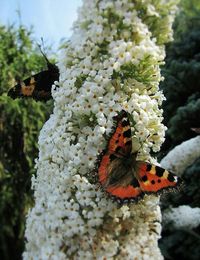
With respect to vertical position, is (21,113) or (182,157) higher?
(21,113)

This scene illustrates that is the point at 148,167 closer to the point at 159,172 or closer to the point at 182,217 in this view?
the point at 159,172

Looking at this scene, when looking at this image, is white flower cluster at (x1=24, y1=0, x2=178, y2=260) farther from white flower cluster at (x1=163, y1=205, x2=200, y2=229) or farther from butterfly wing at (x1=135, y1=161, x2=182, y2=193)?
white flower cluster at (x1=163, y1=205, x2=200, y2=229)

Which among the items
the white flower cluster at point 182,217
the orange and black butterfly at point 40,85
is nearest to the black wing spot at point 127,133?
the orange and black butterfly at point 40,85

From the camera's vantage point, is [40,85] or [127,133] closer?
[127,133]

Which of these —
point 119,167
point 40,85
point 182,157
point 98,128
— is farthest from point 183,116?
point 98,128

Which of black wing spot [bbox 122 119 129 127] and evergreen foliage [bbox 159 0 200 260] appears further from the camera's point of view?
evergreen foliage [bbox 159 0 200 260]

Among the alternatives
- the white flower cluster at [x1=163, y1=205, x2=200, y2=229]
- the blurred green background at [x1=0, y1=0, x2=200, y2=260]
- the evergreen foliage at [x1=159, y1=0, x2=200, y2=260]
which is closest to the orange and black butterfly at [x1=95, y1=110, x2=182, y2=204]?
the white flower cluster at [x1=163, y1=205, x2=200, y2=229]
